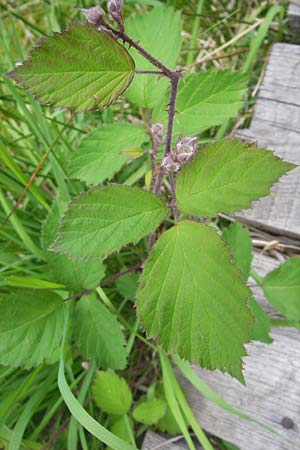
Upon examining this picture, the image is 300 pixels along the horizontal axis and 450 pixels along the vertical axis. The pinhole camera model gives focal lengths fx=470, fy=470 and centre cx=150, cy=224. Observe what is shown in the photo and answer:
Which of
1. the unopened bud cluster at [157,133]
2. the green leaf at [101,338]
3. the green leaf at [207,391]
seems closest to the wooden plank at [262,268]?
the green leaf at [207,391]

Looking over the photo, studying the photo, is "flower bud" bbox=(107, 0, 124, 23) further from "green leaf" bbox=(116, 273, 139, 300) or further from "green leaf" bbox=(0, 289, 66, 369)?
"green leaf" bbox=(116, 273, 139, 300)

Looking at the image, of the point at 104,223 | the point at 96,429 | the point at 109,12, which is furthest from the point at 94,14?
the point at 96,429

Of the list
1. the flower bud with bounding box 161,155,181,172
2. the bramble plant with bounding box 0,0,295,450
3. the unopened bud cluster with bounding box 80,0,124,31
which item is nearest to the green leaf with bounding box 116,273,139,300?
the bramble plant with bounding box 0,0,295,450

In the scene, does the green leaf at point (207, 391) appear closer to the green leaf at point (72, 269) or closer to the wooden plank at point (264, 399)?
the wooden plank at point (264, 399)

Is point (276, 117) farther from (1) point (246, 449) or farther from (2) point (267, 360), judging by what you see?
(1) point (246, 449)

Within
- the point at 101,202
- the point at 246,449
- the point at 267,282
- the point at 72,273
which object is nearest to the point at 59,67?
the point at 101,202

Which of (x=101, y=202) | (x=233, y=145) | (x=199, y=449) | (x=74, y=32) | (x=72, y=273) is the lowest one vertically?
(x=199, y=449)
